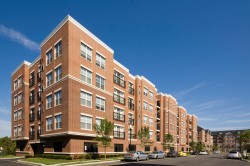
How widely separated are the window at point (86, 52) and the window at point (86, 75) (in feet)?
6.27

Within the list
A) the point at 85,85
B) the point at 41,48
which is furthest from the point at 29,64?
the point at 85,85

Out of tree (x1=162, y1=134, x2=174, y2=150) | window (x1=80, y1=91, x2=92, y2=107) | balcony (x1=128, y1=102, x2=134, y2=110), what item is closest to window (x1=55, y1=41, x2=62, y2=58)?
window (x1=80, y1=91, x2=92, y2=107)

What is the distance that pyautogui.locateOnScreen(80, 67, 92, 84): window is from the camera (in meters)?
37.6

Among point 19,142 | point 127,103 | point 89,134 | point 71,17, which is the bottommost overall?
point 19,142

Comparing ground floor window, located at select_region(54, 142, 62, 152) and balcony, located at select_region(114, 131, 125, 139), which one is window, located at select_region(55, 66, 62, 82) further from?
balcony, located at select_region(114, 131, 125, 139)

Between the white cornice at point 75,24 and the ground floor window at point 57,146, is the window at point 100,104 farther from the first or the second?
the white cornice at point 75,24

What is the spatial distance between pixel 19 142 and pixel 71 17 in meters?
30.8

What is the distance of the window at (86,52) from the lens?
3825cm

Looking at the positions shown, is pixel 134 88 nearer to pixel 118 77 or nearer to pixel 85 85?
pixel 118 77

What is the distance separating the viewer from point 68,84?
1361 inches

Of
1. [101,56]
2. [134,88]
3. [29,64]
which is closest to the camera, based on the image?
[101,56]

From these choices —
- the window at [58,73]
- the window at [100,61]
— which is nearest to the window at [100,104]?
the window at [100,61]

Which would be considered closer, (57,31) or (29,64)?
(57,31)

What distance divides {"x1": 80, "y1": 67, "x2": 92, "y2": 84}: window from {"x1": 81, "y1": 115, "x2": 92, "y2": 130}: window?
5.25m
